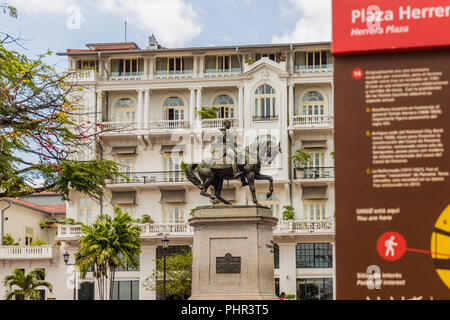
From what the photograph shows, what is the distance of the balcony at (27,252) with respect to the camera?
5072cm

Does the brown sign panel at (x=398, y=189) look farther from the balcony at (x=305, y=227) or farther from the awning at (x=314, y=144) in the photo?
the awning at (x=314, y=144)

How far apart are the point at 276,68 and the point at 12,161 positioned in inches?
1300

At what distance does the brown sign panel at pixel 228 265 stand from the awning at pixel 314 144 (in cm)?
3077

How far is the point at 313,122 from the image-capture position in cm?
5050

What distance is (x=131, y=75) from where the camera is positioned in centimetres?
5303

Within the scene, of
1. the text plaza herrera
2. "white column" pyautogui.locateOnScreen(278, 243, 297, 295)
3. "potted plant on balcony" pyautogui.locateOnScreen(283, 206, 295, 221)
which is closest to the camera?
the text plaza herrera

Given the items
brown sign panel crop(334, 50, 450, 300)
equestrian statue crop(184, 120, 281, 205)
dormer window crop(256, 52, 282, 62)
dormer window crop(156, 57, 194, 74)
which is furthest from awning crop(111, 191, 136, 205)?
brown sign panel crop(334, 50, 450, 300)

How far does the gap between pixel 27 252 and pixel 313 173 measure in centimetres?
1997

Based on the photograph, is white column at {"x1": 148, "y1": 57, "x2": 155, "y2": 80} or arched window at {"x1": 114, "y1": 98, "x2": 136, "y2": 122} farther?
arched window at {"x1": 114, "y1": 98, "x2": 136, "y2": 122}

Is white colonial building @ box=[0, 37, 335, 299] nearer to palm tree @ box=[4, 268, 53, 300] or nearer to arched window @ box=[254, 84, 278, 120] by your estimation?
arched window @ box=[254, 84, 278, 120]

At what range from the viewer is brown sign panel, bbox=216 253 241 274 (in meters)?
20.4

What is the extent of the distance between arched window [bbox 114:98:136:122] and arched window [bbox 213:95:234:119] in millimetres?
5831
